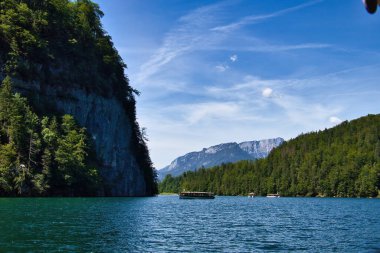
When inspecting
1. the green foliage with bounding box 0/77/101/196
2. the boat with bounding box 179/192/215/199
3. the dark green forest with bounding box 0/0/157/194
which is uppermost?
the dark green forest with bounding box 0/0/157/194

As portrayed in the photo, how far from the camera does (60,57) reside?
407 feet

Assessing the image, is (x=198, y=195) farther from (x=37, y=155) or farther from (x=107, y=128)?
(x=37, y=155)

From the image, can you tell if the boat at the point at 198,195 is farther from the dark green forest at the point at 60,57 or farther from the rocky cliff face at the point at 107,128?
the rocky cliff face at the point at 107,128

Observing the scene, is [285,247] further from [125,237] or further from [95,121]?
[95,121]

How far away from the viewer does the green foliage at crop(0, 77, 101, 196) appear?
91.3 meters

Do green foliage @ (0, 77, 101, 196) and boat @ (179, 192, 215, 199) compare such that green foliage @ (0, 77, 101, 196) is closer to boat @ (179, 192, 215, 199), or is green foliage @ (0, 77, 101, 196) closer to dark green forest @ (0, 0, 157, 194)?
dark green forest @ (0, 0, 157, 194)

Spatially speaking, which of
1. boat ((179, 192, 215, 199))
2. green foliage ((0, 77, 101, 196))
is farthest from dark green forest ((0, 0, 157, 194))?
boat ((179, 192, 215, 199))

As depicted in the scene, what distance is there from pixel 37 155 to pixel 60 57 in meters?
36.7

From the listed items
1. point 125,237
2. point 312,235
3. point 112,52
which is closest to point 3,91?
point 112,52

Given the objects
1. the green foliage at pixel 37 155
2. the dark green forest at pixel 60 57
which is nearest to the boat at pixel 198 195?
the dark green forest at pixel 60 57

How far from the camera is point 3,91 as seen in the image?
318ft

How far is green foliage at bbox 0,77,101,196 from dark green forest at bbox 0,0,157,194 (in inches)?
54.9

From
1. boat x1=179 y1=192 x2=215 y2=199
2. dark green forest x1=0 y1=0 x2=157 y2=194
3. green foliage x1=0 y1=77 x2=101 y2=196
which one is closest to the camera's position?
green foliage x1=0 y1=77 x2=101 y2=196

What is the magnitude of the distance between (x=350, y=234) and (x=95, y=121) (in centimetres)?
9995
